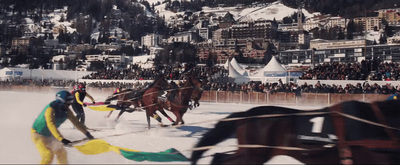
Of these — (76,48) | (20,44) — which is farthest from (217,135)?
(76,48)

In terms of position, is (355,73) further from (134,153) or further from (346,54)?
(346,54)

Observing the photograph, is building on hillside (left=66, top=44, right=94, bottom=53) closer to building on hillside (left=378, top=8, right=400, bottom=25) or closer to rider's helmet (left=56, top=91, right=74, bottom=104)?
building on hillside (left=378, top=8, right=400, bottom=25)

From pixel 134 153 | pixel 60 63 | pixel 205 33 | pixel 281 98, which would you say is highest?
pixel 205 33

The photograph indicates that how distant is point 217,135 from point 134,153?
1138mm

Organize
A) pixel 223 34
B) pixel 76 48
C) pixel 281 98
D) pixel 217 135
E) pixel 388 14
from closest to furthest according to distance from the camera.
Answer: pixel 217 135 → pixel 281 98 → pixel 388 14 → pixel 76 48 → pixel 223 34

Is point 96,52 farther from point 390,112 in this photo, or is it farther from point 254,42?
point 390,112

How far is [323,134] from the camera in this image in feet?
9.74

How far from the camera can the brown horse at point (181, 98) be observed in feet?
25.3

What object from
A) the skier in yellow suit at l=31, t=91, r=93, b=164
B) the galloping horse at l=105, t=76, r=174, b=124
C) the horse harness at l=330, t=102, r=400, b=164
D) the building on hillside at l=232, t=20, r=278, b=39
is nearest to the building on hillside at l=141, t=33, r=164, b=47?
the building on hillside at l=232, t=20, r=278, b=39

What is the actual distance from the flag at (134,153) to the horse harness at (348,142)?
5.37ft

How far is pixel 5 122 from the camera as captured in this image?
8.70 meters

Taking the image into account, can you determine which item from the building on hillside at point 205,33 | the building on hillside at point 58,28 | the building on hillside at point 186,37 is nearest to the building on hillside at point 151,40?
the building on hillside at point 186,37

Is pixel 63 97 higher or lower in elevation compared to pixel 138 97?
higher

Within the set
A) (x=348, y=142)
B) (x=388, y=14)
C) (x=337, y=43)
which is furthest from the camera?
(x=388, y=14)
